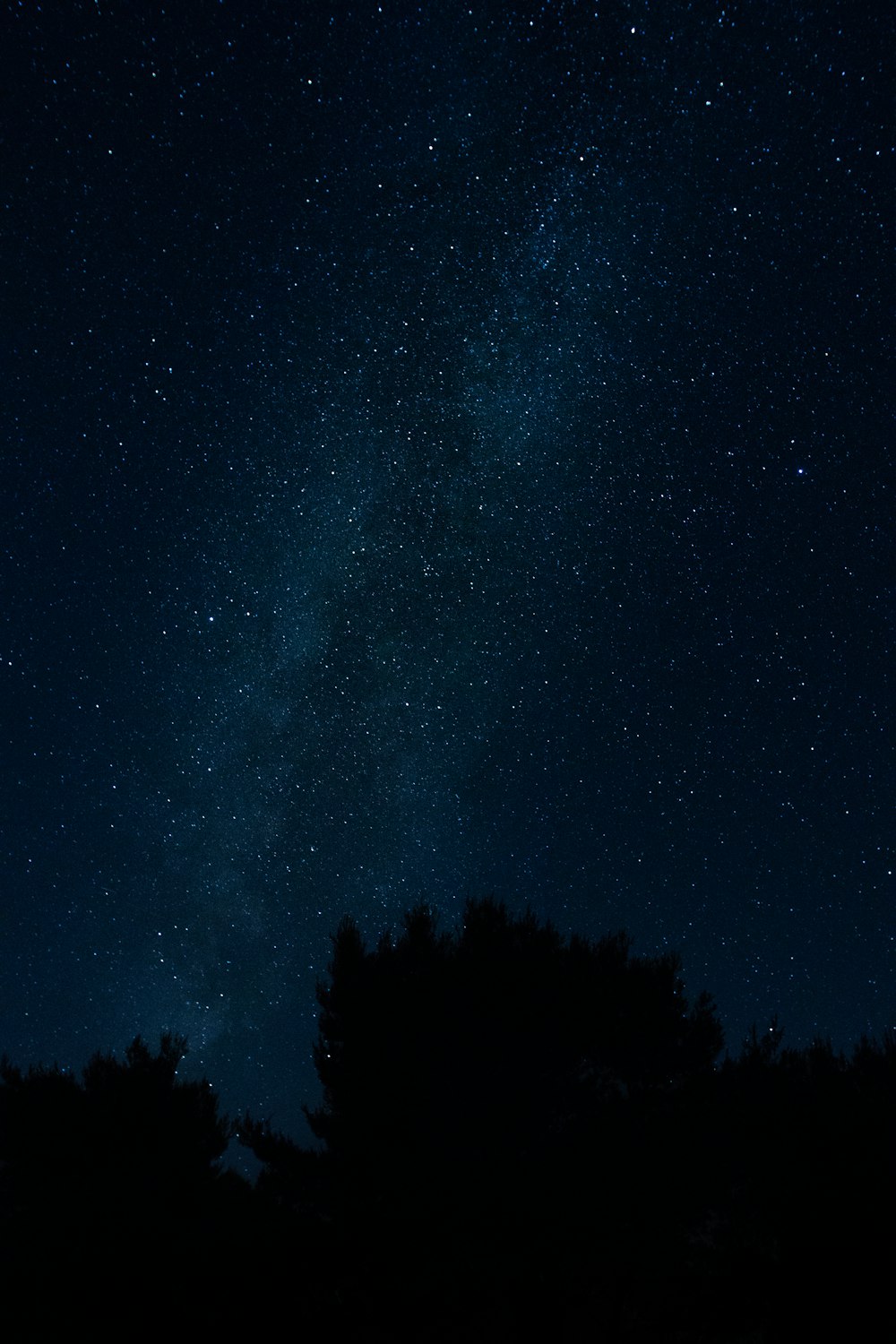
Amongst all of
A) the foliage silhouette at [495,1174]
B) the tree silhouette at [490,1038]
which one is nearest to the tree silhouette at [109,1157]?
the foliage silhouette at [495,1174]

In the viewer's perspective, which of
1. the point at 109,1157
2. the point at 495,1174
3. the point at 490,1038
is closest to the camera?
the point at 495,1174

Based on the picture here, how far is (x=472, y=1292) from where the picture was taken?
8.84 meters

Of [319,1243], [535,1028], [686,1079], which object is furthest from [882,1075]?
[319,1243]

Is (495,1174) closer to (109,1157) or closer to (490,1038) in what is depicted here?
(490,1038)

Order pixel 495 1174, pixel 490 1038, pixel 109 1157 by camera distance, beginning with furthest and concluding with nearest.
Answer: pixel 109 1157, pixel 490 1038, pixel 495 1174

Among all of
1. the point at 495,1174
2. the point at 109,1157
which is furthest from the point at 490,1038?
the point at 109,1157

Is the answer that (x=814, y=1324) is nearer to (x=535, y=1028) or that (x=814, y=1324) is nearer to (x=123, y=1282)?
(x=535, y=1028)

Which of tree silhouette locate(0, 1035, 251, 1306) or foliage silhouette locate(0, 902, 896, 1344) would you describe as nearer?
foliage silhouette locate(0, 902, 896, 1344)

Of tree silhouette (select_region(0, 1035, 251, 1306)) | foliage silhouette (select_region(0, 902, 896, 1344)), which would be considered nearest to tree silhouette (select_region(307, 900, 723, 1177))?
foliage silhouette (select_region(0, 902, 896, 1344))

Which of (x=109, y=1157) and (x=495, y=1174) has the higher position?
(x=109, y=1157)

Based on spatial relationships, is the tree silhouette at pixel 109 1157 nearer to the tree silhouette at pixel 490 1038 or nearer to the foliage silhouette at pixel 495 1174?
the foliage silhouette at pixel 495 1174

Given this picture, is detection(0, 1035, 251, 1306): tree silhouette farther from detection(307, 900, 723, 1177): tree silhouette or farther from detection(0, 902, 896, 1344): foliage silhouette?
detection(307, 900, 723, 1177): tree silhouette

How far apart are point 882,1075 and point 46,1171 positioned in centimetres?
1432

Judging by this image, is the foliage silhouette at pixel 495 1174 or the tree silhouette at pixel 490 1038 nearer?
the foliage silhouette at pixel 495 1174
